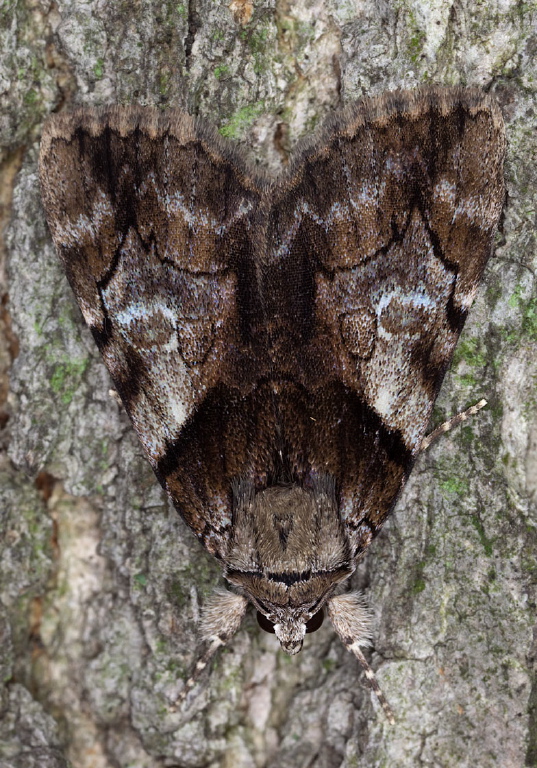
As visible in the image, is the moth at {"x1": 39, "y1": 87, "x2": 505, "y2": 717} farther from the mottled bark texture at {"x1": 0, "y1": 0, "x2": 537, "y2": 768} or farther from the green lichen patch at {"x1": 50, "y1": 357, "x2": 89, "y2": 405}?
the green lichen patch at {"x1": 50, "y1": 357, "x2": 89, "y2": 405}

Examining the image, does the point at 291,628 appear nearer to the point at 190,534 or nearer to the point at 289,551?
the point at 289,551

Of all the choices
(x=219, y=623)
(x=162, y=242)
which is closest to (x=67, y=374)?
(x=162, y=242)

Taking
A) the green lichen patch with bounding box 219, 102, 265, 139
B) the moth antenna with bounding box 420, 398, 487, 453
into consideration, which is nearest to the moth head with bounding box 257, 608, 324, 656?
the moth antenna with bounding box 420, 398, 487, 453

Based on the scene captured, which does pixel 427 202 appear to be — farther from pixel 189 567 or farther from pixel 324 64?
pixel 189 567

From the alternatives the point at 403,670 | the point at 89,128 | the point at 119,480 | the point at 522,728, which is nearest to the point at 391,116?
the point at 89,128

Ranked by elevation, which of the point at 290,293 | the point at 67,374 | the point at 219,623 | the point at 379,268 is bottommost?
the point at 219,623

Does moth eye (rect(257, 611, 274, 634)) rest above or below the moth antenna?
below
